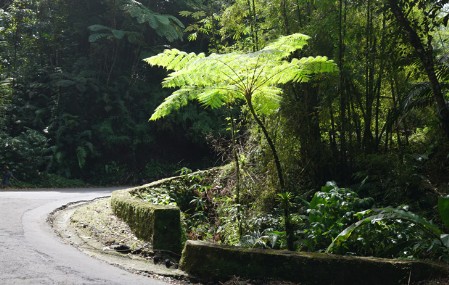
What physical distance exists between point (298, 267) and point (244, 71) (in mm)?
2823

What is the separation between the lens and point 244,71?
6.55 m

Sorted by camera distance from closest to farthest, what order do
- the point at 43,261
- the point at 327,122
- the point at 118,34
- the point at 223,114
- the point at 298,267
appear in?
the point at 298,267 → the point at 43,261 → the point at 327,122 → the point at 118,34 → the point at 223,114

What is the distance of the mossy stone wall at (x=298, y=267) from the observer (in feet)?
15.5

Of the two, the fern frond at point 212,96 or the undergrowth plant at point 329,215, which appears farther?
the fern frond at point 212,96

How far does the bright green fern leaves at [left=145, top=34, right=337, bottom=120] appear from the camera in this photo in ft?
20.6

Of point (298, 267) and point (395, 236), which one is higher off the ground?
point (395, 236)

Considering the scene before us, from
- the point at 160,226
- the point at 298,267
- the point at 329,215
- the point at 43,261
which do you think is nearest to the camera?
the point at 298,267

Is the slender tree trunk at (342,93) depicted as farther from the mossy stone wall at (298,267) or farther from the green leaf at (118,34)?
the green leaf at (118,34)

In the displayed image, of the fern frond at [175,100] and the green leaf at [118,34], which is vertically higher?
the green leaf at [118,34]

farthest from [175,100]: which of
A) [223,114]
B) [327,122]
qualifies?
[223,114]

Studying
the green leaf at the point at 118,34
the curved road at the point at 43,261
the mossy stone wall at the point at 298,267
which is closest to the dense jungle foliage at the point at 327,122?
the mossy stone wall at the point at 298,267

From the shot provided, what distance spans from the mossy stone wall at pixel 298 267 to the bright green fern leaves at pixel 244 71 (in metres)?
2.20

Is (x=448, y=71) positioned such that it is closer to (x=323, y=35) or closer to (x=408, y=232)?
(x=323, y=35)

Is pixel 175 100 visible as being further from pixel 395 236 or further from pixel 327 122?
pixel 395 236
